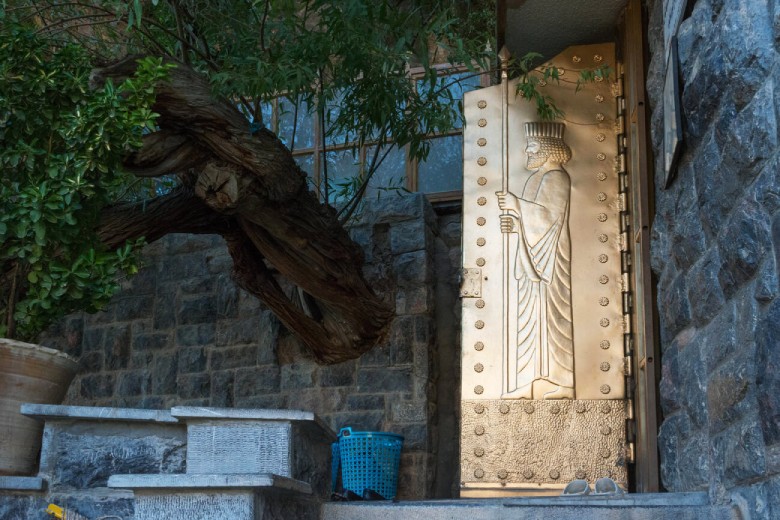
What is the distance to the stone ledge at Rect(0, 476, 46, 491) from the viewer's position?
3.38 m

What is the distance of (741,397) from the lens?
9.16 ft

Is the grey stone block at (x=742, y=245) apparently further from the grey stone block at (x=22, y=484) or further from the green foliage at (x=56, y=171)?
the green foliage at (x=56, y=171)

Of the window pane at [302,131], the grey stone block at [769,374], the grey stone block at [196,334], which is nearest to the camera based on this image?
the grey stone block at [769,374]

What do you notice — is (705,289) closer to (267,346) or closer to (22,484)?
(22,484)

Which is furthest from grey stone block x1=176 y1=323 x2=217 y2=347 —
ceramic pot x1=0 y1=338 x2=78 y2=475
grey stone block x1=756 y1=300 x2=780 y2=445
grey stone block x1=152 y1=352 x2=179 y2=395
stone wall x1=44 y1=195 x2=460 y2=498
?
grey stone block x1=756 y1=300 x2=780 y2=445

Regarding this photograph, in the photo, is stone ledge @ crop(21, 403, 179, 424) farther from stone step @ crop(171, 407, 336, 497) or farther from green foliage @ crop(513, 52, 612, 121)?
green foliage @ crop(513, 52, 612, 121)

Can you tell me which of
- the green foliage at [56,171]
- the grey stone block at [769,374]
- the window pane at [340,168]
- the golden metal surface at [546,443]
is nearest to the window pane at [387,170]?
the window pane at [340,168]

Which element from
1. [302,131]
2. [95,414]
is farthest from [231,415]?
[302,131]

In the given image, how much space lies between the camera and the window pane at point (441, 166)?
8.16 m

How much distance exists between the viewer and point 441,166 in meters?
8.21

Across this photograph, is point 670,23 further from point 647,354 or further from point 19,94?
point 19,94

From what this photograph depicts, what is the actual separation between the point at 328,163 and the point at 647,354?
468 cm

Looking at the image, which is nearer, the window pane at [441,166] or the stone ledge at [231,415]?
the stone ledge at [231,415]

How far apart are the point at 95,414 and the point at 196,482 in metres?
0.66
